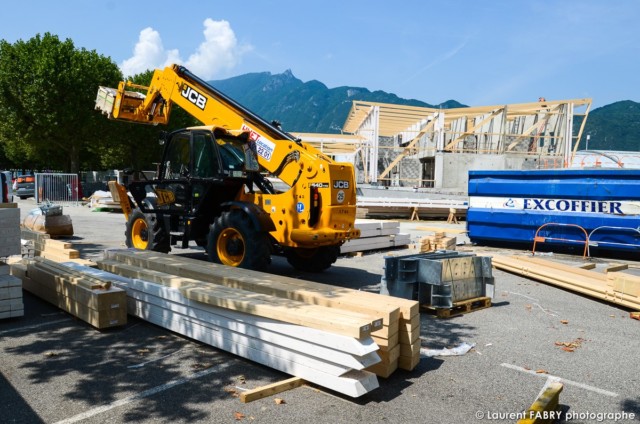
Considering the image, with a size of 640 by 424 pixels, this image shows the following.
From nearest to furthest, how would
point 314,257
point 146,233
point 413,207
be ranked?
point 314,257
point 146,233
point 413,207

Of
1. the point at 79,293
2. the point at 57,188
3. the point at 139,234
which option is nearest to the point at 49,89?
the point at 57,188

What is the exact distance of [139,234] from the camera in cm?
1033

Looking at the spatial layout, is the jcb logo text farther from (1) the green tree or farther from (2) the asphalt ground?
(1) the green tree

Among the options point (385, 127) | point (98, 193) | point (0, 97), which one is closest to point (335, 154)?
point (385, 127)

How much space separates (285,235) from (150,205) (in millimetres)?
3436

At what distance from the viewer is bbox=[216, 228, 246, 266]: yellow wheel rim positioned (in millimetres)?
8266

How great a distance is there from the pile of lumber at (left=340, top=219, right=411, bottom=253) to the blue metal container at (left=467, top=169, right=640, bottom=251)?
2.78 meters

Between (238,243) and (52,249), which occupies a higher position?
(238,243)

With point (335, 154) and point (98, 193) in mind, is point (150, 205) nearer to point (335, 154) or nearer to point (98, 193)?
point (98, 193)

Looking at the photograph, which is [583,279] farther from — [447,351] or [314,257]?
[314,257]

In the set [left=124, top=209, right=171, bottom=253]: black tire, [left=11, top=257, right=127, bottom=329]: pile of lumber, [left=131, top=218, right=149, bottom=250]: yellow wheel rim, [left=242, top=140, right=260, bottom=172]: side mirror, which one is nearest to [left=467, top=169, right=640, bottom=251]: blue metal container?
[left=242, top=140, right=260, bottom=172]: side mirror

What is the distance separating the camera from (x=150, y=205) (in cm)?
1006

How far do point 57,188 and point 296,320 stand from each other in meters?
31.1

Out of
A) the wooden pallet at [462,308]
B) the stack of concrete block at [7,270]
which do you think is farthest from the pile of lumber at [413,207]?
the stack of concrete block at [7,270]
